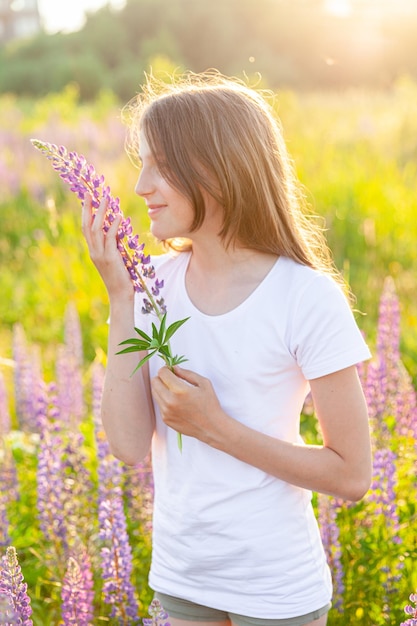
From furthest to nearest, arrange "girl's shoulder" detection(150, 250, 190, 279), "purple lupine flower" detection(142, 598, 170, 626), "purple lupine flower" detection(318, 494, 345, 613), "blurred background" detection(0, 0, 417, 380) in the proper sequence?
"blurred background" detection(0, 0, 417, 380) → "purple lupine flower" detection(318, 494, 345, 613) → "girl's shoulder" detection(150, 250, 190, 279) → "purple lupine flower" detection(142, 598, 170, 626)

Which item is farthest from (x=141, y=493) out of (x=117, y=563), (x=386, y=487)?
(x=386, y=487)

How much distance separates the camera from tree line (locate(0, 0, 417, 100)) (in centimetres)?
3123

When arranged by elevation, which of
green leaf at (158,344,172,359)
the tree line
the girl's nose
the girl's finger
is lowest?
green leaf at (158,344,172,359)

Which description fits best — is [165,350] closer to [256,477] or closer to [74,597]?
[256,477]

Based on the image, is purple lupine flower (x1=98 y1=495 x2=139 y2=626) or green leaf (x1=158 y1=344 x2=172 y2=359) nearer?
green leaf (x1=158 y1=344 x2=172 y2=359)

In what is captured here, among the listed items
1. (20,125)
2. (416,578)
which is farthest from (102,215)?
(20,125)

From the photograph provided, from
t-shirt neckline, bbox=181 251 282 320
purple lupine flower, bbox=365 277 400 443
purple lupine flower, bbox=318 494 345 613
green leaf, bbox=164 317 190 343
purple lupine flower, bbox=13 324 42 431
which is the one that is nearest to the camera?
green leaf, bbox=164 317 190 343

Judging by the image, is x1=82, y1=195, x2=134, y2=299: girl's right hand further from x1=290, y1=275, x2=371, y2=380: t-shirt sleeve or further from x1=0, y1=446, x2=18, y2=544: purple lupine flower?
x1=0, y1=446, x2=18, y2=544: purple lupine flower

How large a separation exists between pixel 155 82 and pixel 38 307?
5.06 m

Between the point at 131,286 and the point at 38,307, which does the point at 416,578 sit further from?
the point at 38,307

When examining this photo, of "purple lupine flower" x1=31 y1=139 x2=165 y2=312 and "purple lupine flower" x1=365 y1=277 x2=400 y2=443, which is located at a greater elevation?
"purple lupine flower" x1=31 y1=139 x2=165 y2=312

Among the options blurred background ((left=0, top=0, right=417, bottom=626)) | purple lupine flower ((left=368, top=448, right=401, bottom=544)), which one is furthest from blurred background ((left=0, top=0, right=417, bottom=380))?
purple lupine flower ((left=368, top=448, right=401, bottom=544))

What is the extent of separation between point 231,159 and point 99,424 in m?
1.26

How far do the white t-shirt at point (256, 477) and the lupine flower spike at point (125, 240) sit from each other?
0.53ft
